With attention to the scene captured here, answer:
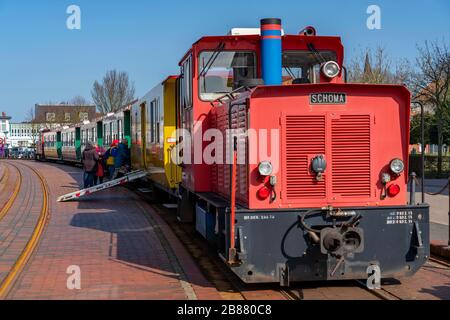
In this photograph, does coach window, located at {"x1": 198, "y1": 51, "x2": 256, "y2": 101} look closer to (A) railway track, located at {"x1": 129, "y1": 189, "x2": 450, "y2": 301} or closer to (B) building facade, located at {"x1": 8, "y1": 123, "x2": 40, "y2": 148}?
(A) railway track, located at {"x1": 129, "y1": 189, "x2": 450, "y2": 301}

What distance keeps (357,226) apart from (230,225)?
148 cm

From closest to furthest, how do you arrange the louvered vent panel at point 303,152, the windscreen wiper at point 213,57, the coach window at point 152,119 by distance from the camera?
1. the louvered vent panel at point 303,152
2. the windscreen wiper at point 213,57
3. the coach window at point 152,119

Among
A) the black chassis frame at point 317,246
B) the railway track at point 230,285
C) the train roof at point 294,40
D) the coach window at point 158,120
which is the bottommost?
the railway track at point 230,285

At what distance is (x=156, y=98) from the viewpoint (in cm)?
1507

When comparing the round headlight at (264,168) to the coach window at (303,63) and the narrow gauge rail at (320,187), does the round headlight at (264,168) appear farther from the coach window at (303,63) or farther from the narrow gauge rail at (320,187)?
the coach window at (303,63)

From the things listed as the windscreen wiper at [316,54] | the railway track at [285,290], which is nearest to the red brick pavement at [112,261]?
the railway track at [285,290]

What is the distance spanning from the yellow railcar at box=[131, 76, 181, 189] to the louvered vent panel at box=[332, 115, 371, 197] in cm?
532

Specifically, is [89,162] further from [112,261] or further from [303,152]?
[303,152]

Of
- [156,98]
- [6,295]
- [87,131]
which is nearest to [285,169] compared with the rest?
[6,295]

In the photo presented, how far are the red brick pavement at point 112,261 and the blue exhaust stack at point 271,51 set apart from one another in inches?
118

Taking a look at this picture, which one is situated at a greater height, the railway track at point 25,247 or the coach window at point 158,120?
the coach window at point 158,120

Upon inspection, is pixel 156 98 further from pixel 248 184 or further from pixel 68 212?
pixel 248 184

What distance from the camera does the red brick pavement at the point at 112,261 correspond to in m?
7.50

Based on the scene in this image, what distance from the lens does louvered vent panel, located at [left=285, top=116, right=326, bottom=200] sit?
24.2 ft
